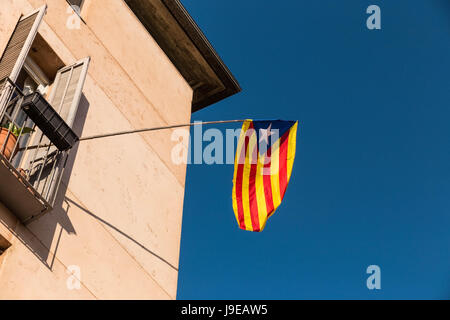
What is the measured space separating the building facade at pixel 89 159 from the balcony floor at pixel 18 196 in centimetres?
1

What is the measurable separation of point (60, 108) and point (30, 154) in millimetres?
748

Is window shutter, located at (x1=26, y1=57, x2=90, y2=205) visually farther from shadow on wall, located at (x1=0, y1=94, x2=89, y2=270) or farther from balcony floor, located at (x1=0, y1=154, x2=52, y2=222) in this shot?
shadow on wall, located at (x1=0, y1=94, x2=89, y2=270)

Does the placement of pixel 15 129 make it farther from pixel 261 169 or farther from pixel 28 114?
pixel 261 169

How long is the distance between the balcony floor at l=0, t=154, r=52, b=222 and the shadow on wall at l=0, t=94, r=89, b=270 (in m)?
0.14

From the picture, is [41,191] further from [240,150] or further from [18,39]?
[240,150]

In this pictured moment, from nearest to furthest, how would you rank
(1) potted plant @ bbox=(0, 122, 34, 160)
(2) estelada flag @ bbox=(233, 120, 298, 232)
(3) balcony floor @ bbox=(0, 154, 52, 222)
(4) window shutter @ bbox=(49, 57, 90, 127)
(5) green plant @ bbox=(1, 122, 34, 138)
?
Result: (3) balcony floor @ bbox=(0, 154, 52, 222) → (1) potted plant @ bbox=(0, 122, 34, 160) → (5) green plant @ bbox=(1, 122, 34, 138) → (4) window shutter @ bbox=(49, 57, 90, 127) → (2) estelada flag @ bbox=(233, 120, 298, 232)

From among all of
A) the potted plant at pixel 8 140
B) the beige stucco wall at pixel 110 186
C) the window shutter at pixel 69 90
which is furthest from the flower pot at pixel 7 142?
the window shutter at pixel 69 90

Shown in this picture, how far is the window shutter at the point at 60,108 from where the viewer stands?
22.4ft

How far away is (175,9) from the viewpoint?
1215cm

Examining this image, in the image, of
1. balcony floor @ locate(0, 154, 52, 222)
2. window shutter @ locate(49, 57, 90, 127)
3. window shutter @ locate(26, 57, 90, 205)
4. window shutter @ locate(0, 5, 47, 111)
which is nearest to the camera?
balcony floor @ locate(0, 154, 52, 222)

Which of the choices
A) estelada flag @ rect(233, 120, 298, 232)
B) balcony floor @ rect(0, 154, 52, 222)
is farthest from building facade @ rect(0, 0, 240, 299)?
estelada flag @ rect(233, 120, 298, 232)

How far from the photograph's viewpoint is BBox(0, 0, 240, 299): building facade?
6496 mm

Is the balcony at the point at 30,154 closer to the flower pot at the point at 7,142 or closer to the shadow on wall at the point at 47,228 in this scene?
the flower pot at the point at 7,142
